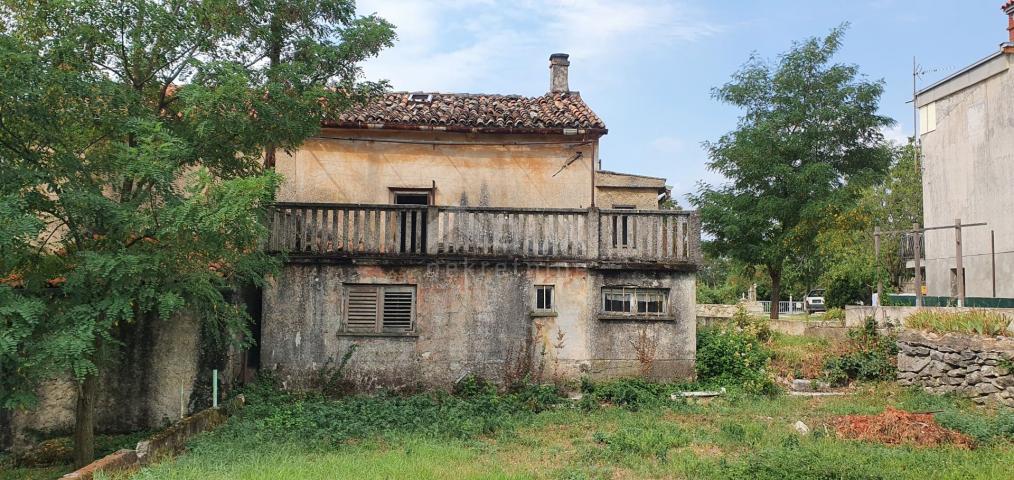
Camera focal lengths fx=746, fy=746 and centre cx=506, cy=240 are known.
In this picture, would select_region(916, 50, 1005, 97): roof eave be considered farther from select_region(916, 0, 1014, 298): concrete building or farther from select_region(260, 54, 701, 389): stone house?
select_region(260, 54, 701, 389): stone house

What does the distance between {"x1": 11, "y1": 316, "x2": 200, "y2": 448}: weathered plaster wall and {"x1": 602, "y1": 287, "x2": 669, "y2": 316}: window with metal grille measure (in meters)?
8.06

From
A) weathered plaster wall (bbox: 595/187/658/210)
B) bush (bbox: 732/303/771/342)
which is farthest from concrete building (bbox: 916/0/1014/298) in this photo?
weathered plaster wall (bbox: 595/187/658/210)

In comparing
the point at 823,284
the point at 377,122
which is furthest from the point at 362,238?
the point at 823,284

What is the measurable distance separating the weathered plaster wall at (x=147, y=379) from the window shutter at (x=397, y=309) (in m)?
3.57

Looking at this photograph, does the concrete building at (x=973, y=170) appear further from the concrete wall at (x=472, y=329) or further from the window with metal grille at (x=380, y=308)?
the window with metal grille at (x=380, y=308)

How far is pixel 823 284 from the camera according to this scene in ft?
133

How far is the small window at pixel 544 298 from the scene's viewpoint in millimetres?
15406

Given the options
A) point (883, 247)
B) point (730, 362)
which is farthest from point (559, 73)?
point (883, 247)

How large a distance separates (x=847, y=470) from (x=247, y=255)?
921 cm

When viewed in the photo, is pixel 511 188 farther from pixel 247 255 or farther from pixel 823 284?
pixel 823 284

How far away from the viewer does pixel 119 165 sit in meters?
10.5

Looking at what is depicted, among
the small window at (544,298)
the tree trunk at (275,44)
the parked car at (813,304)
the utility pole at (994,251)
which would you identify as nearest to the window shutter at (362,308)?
the small window at (544,298)

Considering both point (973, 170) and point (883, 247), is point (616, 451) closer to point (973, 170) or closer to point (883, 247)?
point (973, 170)

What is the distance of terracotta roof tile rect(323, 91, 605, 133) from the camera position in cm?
1709
